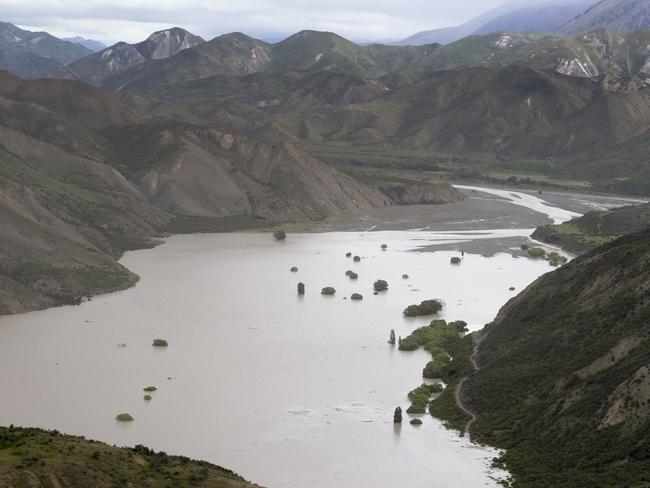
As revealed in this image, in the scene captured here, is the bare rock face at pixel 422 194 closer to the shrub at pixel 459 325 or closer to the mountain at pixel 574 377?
the shrub at pixel 459 325

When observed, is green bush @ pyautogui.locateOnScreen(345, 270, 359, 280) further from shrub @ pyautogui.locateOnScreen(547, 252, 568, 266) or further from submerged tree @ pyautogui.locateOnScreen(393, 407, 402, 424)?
submerged tree @ pyautogui.locateOnScreen(393, 407, 402, 424)

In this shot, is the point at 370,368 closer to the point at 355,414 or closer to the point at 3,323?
the point at 355,414

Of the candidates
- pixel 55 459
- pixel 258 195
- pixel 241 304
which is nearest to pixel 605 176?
pixel 258 195

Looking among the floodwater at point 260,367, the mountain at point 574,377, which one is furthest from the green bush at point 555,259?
the mountain at point 574,377

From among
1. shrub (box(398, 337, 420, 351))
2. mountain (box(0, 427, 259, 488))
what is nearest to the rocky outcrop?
shrub (box(398, 337, 420, 351))

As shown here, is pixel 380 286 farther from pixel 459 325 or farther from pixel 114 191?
pixel 114 191

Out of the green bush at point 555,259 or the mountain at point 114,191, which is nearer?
the mountain at point 114,191
